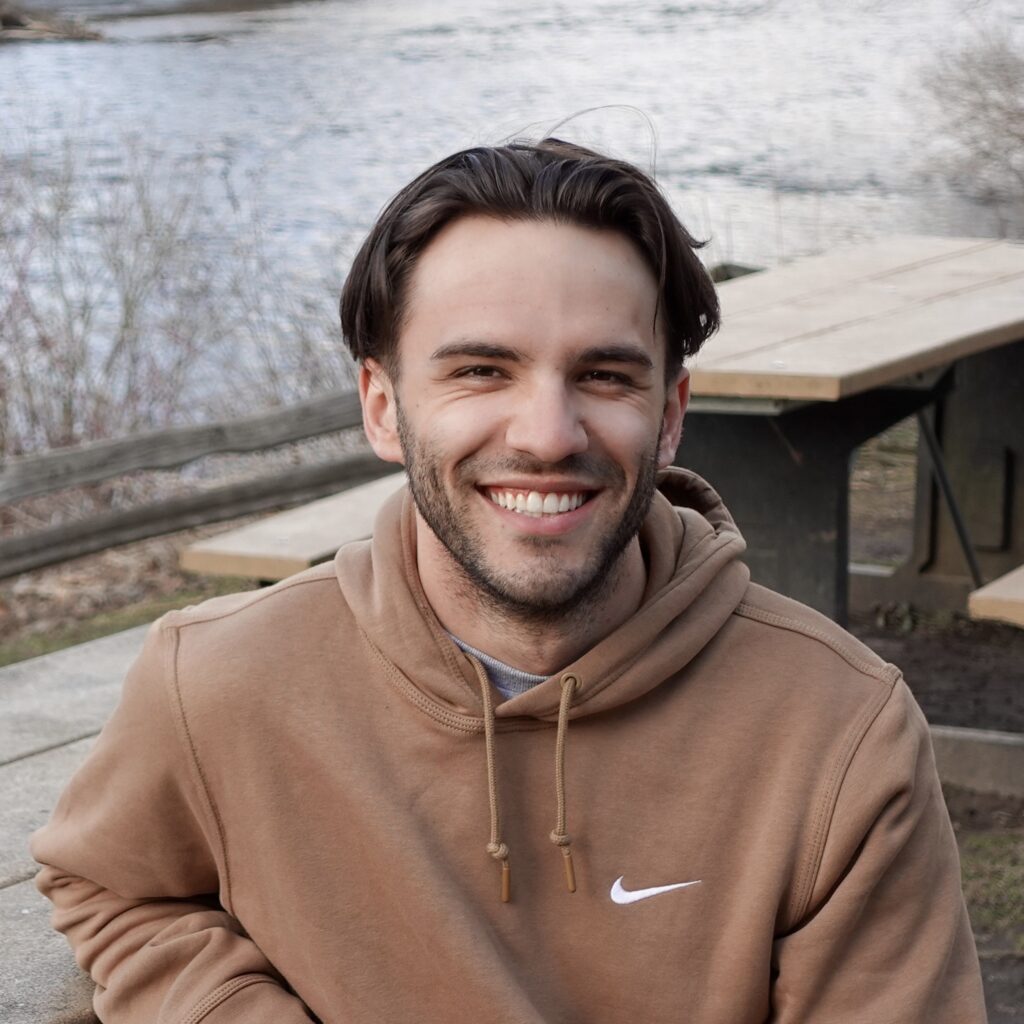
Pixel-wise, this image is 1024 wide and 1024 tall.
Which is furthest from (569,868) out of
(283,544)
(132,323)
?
(132,323)

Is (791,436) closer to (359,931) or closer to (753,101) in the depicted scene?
(359,931)

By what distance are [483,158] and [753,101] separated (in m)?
18.0

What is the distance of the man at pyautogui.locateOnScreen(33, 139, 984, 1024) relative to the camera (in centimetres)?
163

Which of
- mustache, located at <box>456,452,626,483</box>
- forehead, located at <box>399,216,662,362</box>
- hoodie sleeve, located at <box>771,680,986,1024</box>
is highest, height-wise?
forehead, located at <box>399,216,662,362</box>

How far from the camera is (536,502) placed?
165 cm

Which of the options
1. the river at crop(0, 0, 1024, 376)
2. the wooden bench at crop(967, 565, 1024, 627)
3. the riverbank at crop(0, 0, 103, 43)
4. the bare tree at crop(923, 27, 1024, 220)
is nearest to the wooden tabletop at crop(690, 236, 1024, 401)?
the wooden bench at crop(967, 565, 1024, 627)

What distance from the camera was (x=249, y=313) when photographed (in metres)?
8.48

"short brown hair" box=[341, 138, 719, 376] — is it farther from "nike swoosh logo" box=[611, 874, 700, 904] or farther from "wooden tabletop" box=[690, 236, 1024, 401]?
"wooden tabletop" box=[690, 236, 1024, 401]

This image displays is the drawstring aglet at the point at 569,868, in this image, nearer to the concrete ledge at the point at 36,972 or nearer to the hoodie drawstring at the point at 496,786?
the hoodie drawstring at the point at 496,786

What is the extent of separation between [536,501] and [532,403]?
9cm

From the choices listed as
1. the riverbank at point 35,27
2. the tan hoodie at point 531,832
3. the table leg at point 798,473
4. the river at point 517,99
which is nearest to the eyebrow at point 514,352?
the tan hoodie at point 531,832

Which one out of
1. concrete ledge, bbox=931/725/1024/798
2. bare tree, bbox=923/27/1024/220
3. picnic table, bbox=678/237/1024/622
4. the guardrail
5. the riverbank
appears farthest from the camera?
the riverbank

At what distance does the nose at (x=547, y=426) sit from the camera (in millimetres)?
1618

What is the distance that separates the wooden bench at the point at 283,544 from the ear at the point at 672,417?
203cm
